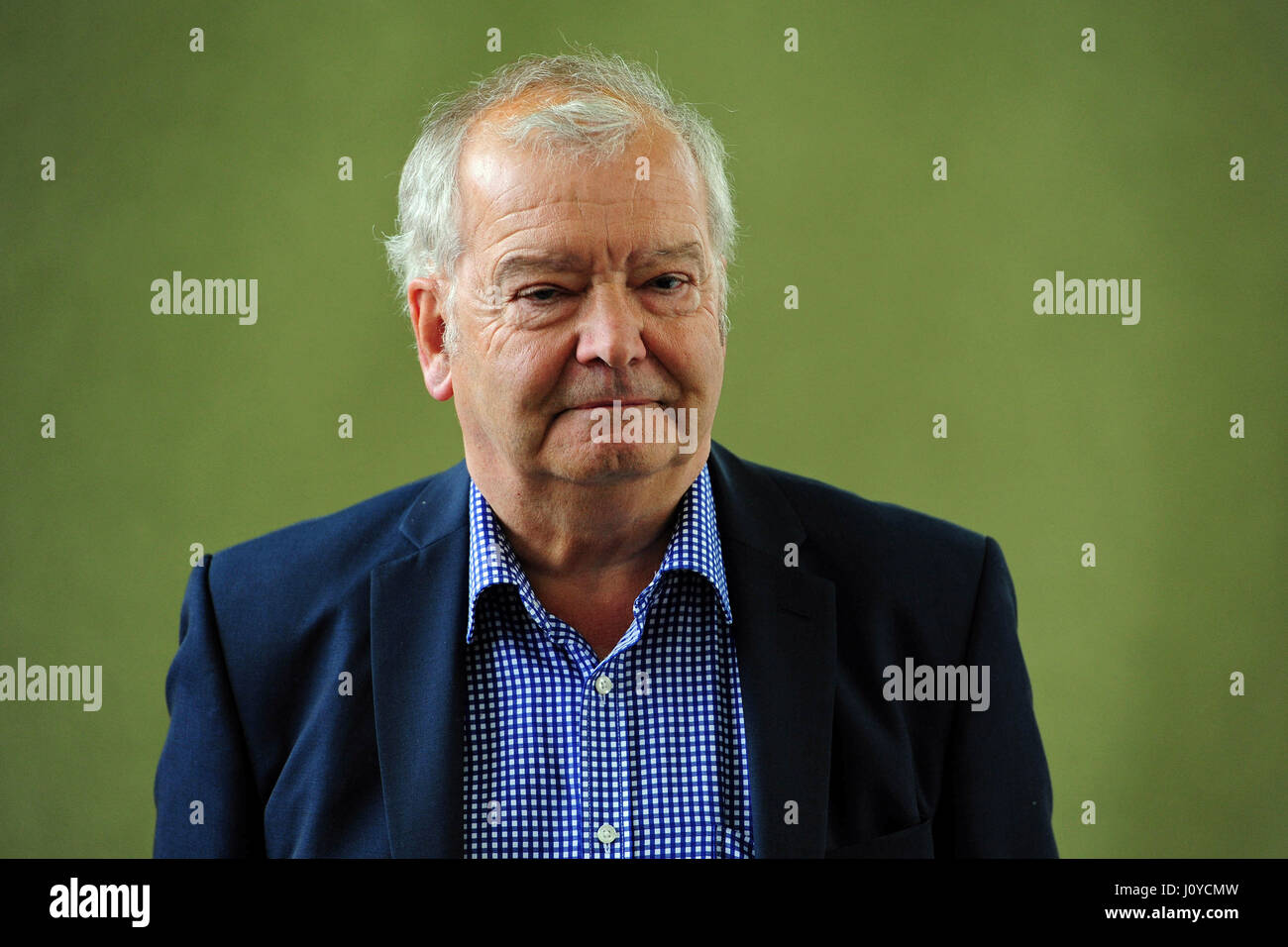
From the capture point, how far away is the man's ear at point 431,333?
1.87 m

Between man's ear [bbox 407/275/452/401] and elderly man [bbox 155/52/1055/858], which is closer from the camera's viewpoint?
elderly man [bbox 155/52/1055/858]

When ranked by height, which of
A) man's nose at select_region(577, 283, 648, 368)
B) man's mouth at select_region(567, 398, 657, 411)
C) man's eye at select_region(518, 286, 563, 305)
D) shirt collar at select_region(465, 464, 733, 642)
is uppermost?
man's eye at select_region(518, 286, 563, 305)

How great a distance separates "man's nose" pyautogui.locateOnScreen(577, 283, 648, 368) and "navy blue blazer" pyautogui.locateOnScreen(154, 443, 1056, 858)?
351mm

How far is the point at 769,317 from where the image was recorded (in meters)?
2.79

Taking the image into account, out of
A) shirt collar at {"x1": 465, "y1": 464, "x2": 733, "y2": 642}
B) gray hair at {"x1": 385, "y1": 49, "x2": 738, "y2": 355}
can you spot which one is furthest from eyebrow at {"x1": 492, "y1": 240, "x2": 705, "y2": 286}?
shirt collar at {"x1": 465, "y1": 464, "x2": 733, "y2": 642}

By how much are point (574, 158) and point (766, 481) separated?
0.59 metres

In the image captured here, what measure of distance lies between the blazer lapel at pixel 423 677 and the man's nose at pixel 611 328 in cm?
37

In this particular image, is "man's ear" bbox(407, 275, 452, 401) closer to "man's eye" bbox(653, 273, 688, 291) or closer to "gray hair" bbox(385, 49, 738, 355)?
"gray hair" bbox(385, 49, 738, 355)

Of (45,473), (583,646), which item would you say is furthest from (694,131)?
(45,473)

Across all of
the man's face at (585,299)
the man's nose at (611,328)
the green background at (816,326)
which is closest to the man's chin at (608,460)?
the man's face at (585,299)

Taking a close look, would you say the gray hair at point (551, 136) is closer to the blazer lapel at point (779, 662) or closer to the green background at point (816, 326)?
the blazer lapel at point (779, 662)

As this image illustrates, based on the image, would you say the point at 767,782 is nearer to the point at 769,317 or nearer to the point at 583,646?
the point at 583,646

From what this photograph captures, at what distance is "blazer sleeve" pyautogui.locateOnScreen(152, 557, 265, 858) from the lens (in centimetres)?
178

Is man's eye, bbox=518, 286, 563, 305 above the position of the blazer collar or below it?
above
